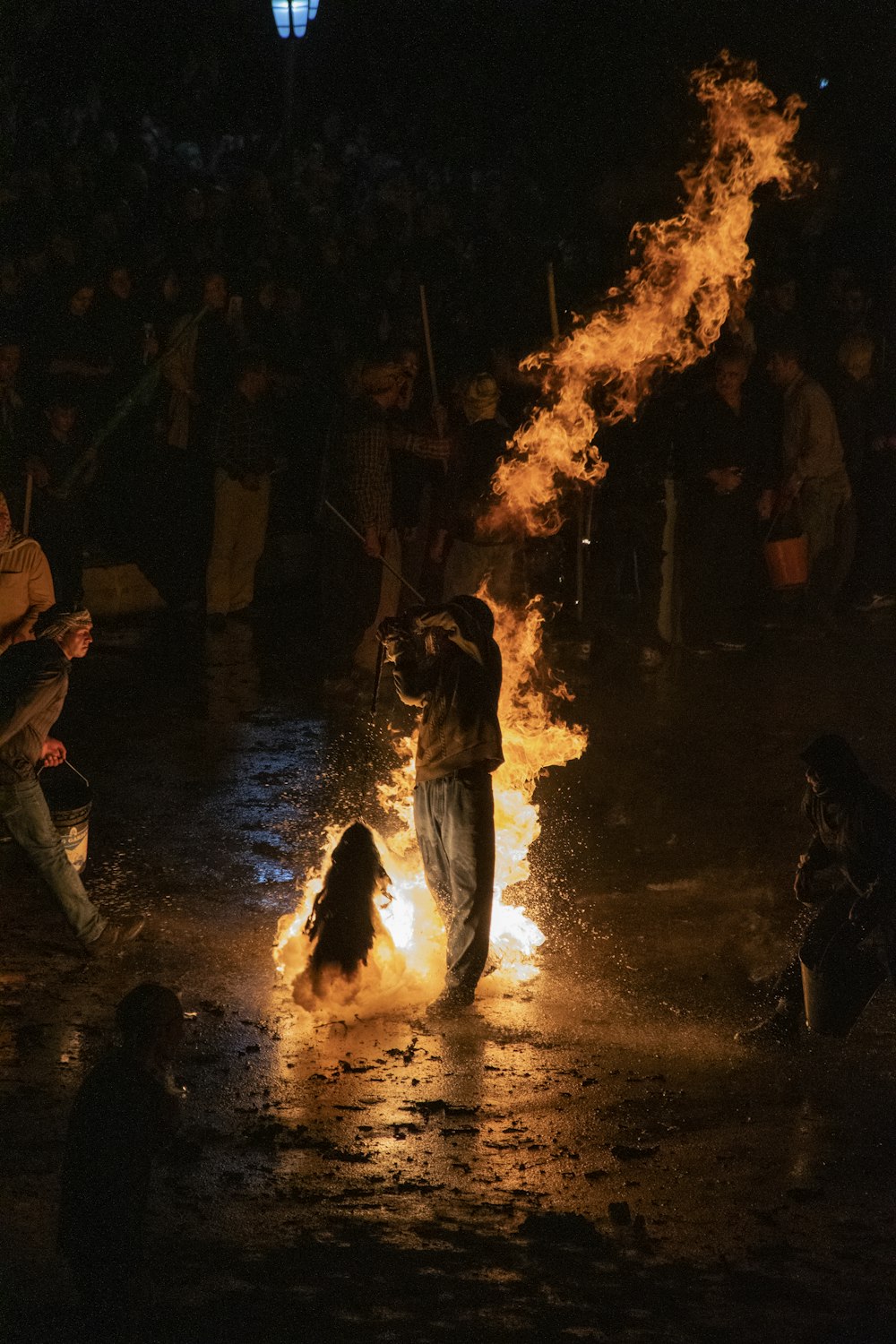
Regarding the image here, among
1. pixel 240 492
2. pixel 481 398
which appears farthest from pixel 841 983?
pixel 240 492

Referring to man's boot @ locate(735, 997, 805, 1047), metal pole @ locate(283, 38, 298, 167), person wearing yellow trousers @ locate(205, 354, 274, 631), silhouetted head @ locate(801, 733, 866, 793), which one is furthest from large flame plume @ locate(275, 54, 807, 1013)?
metal pole @ locate(283, 38, 298, 167)

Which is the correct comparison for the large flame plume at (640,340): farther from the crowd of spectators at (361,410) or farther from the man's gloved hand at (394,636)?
the man's gloved hand at (394,636)

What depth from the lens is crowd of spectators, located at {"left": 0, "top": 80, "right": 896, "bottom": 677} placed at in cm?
1180

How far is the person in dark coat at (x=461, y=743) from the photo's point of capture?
6.83 m

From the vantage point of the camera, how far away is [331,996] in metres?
6.67

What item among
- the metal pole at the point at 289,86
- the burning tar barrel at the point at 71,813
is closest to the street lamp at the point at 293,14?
the metal pole at the point at 289,86

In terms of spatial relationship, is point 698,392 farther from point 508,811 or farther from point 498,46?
point 498,46

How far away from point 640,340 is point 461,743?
18.3 ft

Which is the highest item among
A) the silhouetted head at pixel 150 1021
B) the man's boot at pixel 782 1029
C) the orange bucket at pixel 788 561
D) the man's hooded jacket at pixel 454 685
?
the orange bucket at pixel 788 561

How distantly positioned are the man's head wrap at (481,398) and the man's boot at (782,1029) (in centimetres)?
589

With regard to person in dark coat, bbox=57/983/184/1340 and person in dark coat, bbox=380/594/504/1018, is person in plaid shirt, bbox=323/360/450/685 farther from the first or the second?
person in dark coat, bbox=57/983/184/1340

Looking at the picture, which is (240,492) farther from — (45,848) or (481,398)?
(45,848)

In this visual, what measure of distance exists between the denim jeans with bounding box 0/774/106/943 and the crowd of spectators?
4426 millimetres

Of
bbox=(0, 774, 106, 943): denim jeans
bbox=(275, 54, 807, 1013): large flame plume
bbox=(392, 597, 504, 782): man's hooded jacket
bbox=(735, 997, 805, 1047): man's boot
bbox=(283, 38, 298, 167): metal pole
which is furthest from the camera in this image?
bbox=(283, 38, 298, 167): metal pole
